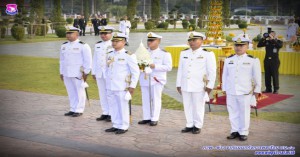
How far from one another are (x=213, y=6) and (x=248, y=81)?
31.2 ft

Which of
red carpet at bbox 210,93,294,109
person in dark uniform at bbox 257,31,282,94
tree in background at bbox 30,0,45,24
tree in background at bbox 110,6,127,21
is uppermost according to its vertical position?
tree in background at bbox 110,6,127,21

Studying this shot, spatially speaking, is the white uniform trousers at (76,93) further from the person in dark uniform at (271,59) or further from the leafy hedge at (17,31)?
the leafy hedge at (17,31)

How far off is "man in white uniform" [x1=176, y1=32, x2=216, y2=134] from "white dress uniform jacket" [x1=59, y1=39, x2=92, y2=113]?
2.34m

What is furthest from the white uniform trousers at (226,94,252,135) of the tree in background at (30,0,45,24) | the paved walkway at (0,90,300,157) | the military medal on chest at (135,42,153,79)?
the tree in background at (30,0,45,24)

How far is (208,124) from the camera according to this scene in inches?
353

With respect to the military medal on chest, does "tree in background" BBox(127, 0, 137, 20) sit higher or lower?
higher

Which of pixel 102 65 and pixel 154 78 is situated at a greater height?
pixel 102 65

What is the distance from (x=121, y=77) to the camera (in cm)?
813

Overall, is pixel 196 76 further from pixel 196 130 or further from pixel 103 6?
pixel 103 6

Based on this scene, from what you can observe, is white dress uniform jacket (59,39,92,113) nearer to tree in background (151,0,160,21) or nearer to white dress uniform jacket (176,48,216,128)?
white dress uniform jacket (176,48,216,128)

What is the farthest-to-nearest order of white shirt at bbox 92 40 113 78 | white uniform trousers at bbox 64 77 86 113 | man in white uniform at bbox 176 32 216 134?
white uniform trousers at bbox 64 77 86 113
white shirt at bbox 92 40 113 78
man in white uniform at bbox 176 32 216 134

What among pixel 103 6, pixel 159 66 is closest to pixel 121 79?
pixel 159 66

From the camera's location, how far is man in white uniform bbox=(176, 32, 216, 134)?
26.3 feet

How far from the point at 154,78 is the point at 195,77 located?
109cm
